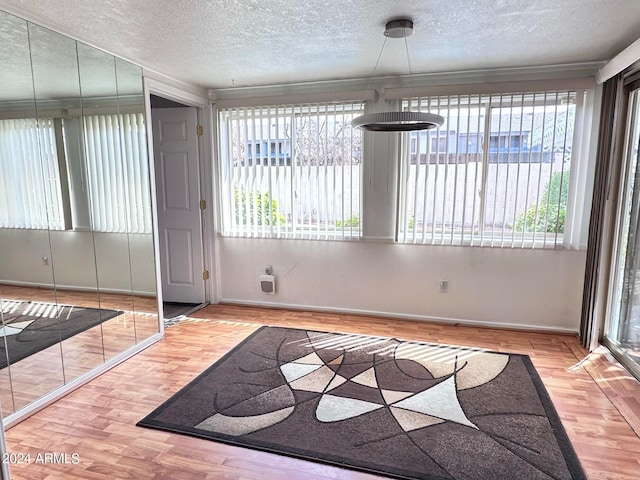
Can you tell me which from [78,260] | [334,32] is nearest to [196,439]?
[78,260]

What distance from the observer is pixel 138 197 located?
10.7ft

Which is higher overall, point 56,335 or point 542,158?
point 542,158

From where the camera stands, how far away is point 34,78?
2.37m

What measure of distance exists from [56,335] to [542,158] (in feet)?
13.3

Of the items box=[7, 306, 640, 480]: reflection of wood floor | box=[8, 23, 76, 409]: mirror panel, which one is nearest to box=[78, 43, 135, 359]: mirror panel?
box=[8, 23, 76, 409]: mirror panel

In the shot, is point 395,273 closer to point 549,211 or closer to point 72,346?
point 549,211

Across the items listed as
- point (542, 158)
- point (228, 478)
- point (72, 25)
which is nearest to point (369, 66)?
point (542, 158)

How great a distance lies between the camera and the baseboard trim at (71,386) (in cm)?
232

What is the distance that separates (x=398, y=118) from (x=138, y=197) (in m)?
2.24

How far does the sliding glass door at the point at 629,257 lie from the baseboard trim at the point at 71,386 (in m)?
3.78

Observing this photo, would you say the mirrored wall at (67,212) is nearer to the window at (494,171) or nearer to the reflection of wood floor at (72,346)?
the reflection of wood floor at (72,346)

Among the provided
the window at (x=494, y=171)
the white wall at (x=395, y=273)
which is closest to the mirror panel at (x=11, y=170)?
the white wall at (x=395, y=273)

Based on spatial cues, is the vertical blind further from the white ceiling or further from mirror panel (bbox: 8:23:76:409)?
the white ceiling

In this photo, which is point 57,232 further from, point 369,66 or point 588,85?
point 588,85
